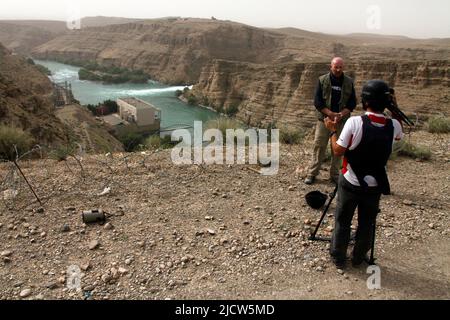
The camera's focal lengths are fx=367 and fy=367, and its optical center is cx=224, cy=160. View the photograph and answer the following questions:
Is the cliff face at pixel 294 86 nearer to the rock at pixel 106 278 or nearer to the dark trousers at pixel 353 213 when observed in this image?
the dark trousers at pixel 353 213

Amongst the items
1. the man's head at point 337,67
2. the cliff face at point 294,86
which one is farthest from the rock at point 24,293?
the cliff face at point 294,86

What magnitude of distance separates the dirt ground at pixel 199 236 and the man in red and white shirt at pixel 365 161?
17.5 inches

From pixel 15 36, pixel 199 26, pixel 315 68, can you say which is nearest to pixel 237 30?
pixel 199 26

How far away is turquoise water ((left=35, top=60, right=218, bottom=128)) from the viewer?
4322cm

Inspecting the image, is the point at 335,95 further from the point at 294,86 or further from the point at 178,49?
the point at 178,49

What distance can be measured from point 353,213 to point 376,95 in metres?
0.98

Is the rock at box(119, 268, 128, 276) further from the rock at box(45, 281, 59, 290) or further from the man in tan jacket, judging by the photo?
the man in tan jacket

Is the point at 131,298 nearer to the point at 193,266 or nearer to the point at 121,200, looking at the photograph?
the point at 193,266

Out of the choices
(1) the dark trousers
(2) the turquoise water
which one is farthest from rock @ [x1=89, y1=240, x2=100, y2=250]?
(2) the turquoise water

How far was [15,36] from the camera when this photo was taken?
391 feet

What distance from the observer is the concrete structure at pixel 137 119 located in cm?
2980

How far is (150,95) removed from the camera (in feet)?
184
